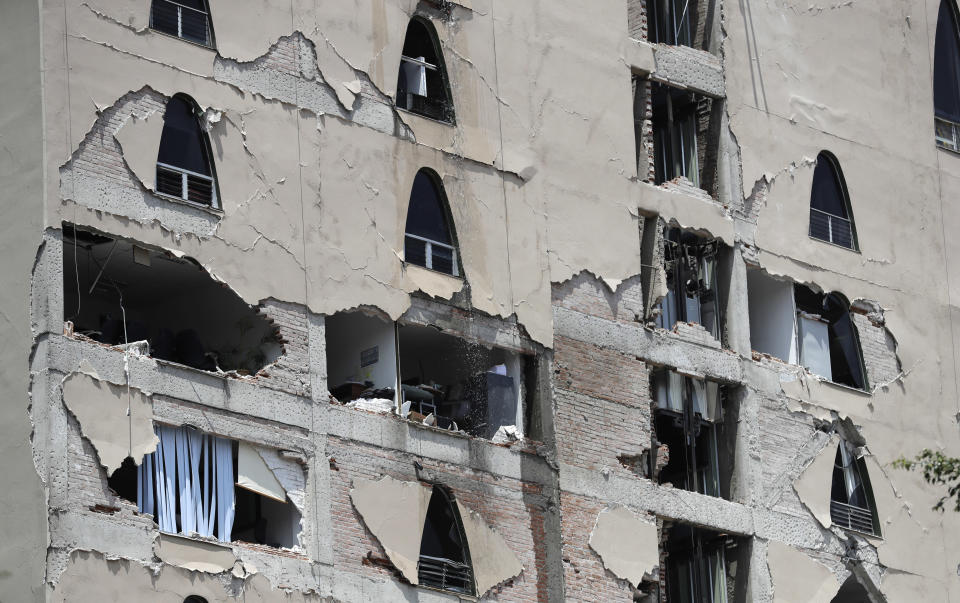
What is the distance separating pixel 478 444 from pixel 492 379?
1409 millimetres

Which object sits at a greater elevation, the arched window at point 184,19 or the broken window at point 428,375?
the arched window at point 184,19

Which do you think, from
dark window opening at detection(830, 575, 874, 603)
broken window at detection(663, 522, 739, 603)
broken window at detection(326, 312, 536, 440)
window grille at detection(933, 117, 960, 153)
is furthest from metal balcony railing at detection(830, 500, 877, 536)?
window grille at detection(933, 117, 960, 153)

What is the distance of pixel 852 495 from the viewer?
40.4 m

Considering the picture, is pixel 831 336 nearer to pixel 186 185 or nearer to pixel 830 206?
pixel 830 206

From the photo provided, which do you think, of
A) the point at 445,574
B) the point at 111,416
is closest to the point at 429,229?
the point at 445,574

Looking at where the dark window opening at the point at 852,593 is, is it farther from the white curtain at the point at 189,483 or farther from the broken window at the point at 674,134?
the white curtain at the point at 189,483

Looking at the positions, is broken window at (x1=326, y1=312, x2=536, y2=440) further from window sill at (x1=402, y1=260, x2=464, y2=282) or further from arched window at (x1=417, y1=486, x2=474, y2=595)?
arched window at (x1=417, y1=486, x2=474, y2=595)

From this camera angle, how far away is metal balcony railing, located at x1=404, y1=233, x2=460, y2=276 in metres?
35.2

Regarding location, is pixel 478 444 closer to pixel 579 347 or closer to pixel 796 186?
pixel 579 347

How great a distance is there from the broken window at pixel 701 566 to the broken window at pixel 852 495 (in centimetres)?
262

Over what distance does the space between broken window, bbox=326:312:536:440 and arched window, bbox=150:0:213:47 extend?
504 centimetres

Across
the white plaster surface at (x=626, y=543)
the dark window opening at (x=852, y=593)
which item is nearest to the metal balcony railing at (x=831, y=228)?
the dark window opening at (x=852, y=593)

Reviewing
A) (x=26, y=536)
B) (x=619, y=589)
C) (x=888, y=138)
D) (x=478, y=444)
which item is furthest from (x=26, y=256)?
(x=888, y=138)

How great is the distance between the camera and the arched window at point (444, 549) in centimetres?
3388
